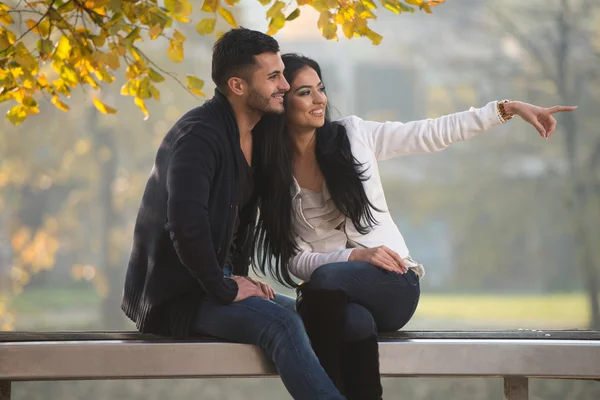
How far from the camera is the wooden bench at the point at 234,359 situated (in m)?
2.89

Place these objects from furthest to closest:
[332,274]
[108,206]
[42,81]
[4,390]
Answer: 1. [108,206]
2. [42,81]
3. [4,390]
4. [332,274]

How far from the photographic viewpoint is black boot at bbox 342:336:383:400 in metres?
2.85

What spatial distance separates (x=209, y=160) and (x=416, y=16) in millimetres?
16778

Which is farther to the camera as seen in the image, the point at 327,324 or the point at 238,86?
the point at 238,86

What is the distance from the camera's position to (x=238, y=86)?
3109mm

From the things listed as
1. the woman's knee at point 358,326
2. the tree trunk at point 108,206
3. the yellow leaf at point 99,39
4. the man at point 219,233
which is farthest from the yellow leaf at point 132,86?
the tree trunk at point 108,206

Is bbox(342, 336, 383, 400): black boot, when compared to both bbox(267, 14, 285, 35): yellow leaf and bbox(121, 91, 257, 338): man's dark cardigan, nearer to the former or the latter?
Result: bbox(121, 91, 257, 338): man's dark cardigan

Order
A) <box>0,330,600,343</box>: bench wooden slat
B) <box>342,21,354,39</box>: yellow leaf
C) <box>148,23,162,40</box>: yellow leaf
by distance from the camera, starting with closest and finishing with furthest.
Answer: <box>0,330,600,343</box>: bench wooden slat < <box>148,23,162,40</box>: yellow leaf < <box>342,21,354,39</box>: yellow leaf

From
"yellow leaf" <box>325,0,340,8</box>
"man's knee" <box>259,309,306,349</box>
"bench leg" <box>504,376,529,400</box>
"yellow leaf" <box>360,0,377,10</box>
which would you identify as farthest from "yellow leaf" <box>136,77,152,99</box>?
"bench leg" <box>504,376,529,400</box>

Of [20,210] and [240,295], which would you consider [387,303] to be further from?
[20,210]

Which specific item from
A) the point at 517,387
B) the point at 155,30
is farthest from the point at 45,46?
the point at 517,387

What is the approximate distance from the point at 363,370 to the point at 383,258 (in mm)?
391

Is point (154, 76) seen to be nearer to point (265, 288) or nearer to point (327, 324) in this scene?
point (265, 288)

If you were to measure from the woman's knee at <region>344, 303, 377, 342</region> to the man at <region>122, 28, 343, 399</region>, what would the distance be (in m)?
0.16
